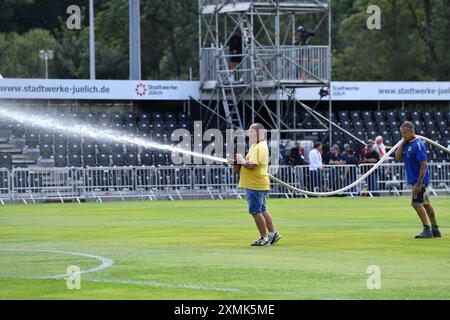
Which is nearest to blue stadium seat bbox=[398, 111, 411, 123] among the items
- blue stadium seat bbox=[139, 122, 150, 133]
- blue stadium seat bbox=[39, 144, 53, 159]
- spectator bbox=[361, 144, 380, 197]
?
spectator bbox=[361, 144, 380, 197]

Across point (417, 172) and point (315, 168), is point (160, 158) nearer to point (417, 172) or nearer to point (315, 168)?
point (315, 168)

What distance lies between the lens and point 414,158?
2189 cm

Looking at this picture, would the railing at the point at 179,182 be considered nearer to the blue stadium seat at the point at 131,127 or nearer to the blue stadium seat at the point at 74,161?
the blue stadium seat at the point at 74,161

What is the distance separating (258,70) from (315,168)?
624cm

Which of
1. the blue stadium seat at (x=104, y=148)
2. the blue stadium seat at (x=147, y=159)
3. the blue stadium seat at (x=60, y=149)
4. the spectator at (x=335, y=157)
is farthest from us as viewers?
the blue stadium seat at (x=147, y=159)

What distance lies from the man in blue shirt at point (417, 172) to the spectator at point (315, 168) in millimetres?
20282

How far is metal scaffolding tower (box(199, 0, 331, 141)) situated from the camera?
4709 cm

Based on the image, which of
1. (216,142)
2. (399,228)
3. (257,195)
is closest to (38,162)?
(216,142)

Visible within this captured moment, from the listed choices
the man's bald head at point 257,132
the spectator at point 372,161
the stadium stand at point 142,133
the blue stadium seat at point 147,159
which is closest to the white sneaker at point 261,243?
the man's bald head at point 257,132

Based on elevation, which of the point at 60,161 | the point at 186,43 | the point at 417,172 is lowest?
the point at 60,161

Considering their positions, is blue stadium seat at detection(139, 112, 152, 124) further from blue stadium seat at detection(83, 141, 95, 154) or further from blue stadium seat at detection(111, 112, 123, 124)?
A: blue stadium seat at detection(83, 141, 95, 154)

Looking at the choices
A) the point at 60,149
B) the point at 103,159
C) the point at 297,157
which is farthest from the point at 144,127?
the point at 297,157

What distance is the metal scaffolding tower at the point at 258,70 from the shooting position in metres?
47.1

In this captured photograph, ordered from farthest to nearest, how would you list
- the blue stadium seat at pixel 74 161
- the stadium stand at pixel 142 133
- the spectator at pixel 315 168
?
the stadium stand at pixel 142 133, the blue stadium seat at pixel 74 161, the spectator at pixel 315 168
